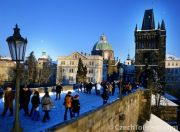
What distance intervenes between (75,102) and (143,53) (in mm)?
71882

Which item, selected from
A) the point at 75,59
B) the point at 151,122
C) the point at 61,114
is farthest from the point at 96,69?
the point at 61,114

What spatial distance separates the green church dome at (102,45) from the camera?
12625cm

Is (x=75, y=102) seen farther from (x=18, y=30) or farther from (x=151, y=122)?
(x=151, y=122)

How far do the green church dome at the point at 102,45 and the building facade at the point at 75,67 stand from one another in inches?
514

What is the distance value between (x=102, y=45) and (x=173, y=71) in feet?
89.3

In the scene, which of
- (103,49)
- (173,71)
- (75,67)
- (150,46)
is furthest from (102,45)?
(150,46)

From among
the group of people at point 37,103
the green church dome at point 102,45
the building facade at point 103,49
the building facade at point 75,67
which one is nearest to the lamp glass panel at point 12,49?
the group of people at point 37,103

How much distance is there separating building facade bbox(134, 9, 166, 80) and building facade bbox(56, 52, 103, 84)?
24306mm

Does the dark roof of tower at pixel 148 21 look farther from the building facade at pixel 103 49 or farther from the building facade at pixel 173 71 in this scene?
the building facade at pixel 103 49

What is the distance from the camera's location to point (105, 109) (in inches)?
492

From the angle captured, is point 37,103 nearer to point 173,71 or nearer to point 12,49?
point 12,49

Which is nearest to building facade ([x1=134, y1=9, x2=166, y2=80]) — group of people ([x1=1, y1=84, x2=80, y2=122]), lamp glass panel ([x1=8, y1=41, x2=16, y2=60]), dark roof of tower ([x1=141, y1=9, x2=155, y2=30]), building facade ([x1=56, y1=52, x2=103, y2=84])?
dark roof of tower ([x1=141, y1=9, x2=155, y2=30])

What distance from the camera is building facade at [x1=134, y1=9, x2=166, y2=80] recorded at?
84.8 meters

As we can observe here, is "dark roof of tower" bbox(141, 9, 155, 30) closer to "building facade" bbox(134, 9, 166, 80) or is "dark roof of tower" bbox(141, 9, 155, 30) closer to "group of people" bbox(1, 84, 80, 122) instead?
"building facade" bbox(134, 9, 166, 80)
